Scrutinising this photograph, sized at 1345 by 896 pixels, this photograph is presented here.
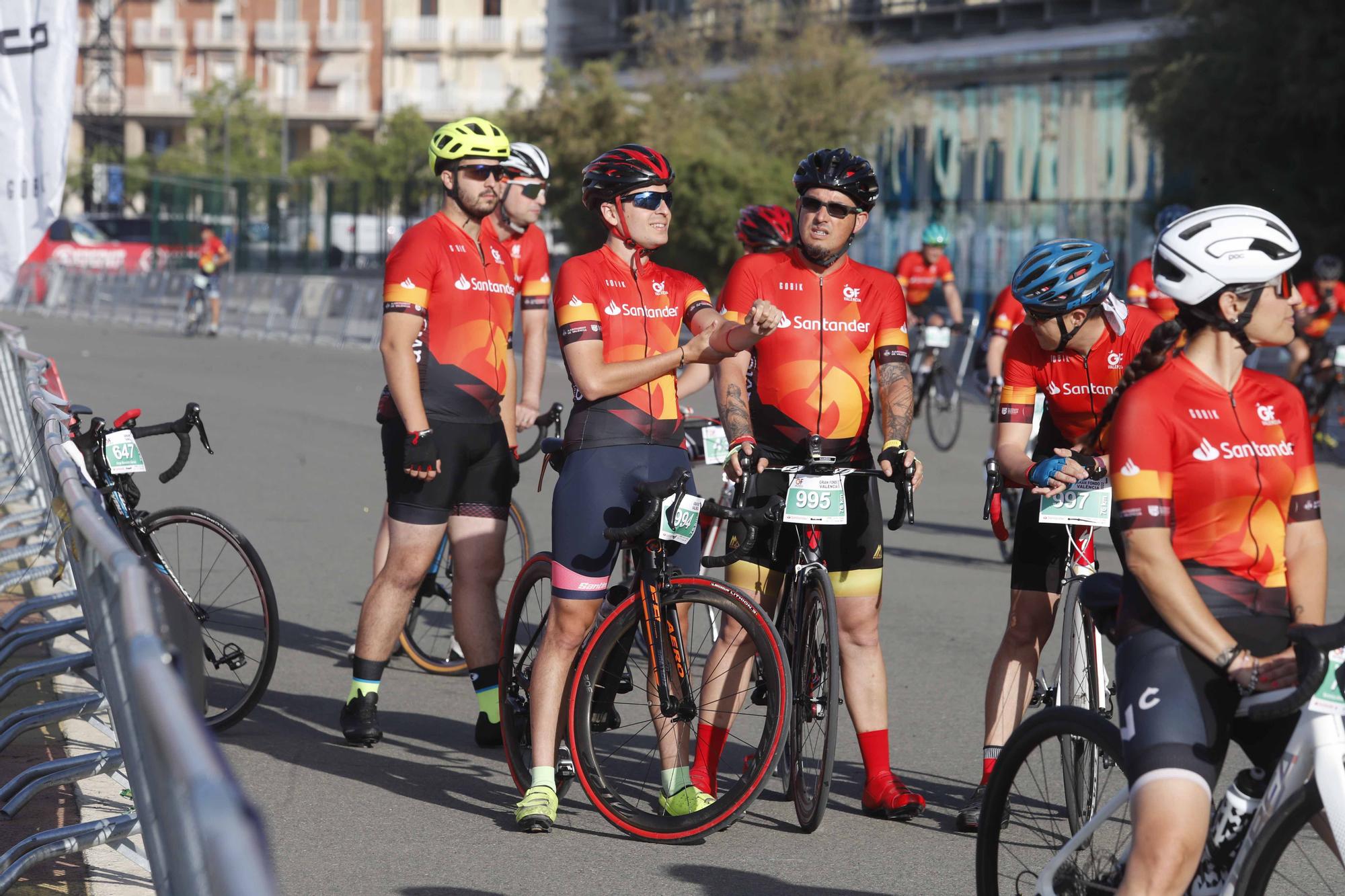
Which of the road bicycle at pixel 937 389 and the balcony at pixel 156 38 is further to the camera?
the balcony at pixel 156 38

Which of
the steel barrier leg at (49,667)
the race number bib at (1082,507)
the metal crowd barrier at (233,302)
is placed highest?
the race number bib at (1082,507)

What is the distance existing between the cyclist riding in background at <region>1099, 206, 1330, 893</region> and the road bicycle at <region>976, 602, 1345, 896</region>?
0.09m

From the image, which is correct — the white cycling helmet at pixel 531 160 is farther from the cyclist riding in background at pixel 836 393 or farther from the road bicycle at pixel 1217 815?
the road bicycle at pixel 1217 815

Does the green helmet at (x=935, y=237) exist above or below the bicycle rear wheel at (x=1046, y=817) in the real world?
above

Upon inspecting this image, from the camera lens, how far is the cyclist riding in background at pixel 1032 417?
5805 mm

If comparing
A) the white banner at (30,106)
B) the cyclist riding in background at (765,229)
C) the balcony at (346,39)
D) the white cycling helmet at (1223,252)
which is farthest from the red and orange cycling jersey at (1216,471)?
the balcony at (346,39)

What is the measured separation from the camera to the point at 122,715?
395 cm

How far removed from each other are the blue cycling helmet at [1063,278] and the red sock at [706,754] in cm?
170

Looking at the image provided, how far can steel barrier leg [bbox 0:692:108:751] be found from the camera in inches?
213

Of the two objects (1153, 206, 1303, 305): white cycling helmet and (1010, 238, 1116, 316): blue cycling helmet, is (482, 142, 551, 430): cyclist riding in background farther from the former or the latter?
(1153, 206, 1303, 305): white cycling helmet

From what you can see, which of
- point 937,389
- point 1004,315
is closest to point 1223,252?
point 1004,315

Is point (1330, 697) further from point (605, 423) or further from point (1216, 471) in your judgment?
point (605, 423)

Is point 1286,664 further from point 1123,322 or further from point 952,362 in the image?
point 952,362

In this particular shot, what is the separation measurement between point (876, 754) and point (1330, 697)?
2661mm
